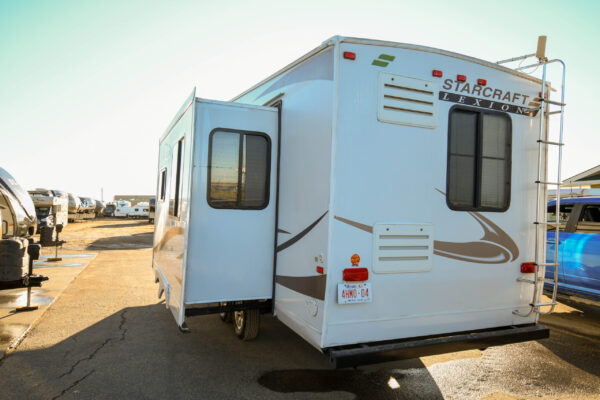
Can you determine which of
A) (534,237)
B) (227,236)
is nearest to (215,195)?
(227,236)

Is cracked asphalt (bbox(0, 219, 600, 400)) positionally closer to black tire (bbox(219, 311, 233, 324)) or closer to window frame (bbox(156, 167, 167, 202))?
black tire (bbox(219, 311, 233, 324))

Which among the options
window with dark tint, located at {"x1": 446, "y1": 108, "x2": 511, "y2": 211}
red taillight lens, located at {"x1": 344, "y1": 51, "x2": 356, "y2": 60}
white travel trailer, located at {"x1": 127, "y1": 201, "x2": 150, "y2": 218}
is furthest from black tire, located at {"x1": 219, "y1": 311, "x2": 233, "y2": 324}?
white travel trailer, located at {"x1": 127, "y1": 201, "x2": 150, "y2": 218}

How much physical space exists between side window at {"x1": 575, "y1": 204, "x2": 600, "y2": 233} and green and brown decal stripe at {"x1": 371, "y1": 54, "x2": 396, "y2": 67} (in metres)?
4.42

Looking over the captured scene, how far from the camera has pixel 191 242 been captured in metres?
4.01

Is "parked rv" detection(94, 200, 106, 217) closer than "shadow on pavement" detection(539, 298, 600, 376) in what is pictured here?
No

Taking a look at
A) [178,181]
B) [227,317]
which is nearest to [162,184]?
[178,181]

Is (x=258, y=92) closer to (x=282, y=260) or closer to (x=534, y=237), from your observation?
(x=282, y=260)

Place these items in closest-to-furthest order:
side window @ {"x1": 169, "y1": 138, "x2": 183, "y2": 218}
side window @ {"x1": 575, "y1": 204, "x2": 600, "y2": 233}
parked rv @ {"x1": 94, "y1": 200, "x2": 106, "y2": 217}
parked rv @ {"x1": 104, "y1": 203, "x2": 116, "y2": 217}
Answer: side window @ {"x1": 169, "y1": 138, "x2": 183, "y2": 218} < side window @ {"x1": 575, "y1": 204, "x2": 600, "y2": 233} < parked rv @ {"x1": 94, "y1": 200, "x2": 106, "y2": 217} < parked rv @ {"x1": 104, "y1": 203, "x2": 116, "y2": 217}

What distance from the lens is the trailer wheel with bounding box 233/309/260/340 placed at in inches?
193

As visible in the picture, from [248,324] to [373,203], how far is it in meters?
2.41

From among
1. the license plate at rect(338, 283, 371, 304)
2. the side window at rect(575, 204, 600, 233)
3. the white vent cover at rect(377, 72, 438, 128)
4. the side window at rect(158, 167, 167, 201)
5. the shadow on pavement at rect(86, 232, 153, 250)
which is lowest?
the shadow on pavement at rect(86, 232, 153, 250)

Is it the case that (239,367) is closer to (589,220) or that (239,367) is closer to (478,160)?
(478,160)

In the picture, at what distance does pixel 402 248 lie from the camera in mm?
3475

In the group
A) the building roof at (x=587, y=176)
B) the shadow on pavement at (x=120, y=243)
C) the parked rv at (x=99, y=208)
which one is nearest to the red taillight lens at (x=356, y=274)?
the shadow on pavement at (x=120, y=243)
